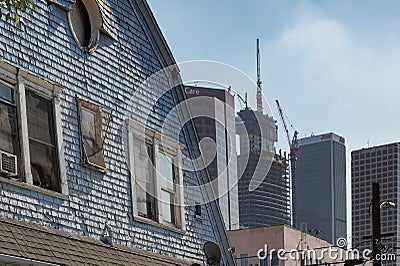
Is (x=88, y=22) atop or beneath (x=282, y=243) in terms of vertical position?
atop

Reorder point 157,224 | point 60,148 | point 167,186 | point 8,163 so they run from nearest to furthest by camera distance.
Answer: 1. point 8,163
2. point 60,148
3. point 157,224
4. point 167,186

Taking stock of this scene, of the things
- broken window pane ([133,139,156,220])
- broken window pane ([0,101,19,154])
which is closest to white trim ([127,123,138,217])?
broken window pane ([133,139,156,220])

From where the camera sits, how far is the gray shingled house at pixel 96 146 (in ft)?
40.0

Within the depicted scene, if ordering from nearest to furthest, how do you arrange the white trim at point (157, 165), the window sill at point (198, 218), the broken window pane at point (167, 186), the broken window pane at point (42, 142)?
the broken window pane at point (42, 142), the white trim at point (157, 165), the broken window pane at point (167, 186), the window sill at point (198, 218)

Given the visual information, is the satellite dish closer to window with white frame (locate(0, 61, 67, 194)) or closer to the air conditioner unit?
window with white frame (locate(0, 61, 67, 194))

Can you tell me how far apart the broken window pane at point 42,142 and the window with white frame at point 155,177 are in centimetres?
233

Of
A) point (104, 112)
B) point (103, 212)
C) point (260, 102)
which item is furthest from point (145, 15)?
point (260, 102)

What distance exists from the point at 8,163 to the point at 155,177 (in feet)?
14.7

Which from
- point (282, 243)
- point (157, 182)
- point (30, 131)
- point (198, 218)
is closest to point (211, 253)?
point (198, 218)

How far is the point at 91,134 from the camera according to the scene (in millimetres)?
14148

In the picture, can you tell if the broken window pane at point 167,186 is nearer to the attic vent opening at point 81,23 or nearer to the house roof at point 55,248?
the house roof at point 55,248

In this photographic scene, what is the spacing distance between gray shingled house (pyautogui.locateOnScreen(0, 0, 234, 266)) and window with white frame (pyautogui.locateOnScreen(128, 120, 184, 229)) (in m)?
0.02

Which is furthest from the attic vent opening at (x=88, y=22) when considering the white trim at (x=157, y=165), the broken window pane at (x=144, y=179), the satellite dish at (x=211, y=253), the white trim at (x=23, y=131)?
the satellite dish at (x=211, y=253)

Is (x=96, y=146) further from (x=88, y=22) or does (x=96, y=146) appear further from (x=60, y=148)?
(x=88, y=22)
